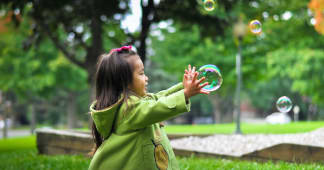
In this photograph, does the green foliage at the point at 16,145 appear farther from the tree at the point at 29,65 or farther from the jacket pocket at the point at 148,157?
the tree at the point at 29,65

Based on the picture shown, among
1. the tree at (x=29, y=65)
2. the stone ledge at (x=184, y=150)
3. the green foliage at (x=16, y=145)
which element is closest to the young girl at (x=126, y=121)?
the stone ledge at (x=184, y=150)

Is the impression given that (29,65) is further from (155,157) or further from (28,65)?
(155,157)

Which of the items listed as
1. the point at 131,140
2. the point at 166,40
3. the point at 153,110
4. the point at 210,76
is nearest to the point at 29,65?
the point at 166,40

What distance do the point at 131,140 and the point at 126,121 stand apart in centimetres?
14

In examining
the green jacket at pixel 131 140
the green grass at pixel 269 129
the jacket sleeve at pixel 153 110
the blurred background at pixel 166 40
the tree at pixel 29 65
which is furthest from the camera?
the tree at pixel 29 65

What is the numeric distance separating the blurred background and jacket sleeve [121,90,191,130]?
4.10 m

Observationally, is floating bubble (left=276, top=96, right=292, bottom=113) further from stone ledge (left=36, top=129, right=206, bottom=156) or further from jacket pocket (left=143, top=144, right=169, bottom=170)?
stone ledge (left=36, top=129, right=206, bottom=156)

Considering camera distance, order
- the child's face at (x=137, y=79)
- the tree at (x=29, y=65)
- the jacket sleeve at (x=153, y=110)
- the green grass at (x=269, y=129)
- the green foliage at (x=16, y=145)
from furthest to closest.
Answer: the tree at (x=29, y=65)
the green grass at (x=269, y=129)
the green foliage at (x=16, y=145)
the child's face at (x=137, y=79)
the jacket sleeve at (x=153, y=110)

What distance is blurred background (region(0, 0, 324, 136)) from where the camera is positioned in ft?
31.1

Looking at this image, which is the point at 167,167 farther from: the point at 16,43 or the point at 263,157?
the point at 16,43

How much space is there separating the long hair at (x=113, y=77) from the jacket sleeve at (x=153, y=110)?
0.12m

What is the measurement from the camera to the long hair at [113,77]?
2.42 metres

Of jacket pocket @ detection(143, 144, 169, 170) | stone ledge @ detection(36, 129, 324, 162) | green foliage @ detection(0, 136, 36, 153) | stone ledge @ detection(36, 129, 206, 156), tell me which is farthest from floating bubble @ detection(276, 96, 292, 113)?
green foliage @ detection(0, 136, 36, 153)

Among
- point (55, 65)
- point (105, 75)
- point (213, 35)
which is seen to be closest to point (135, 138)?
point (105, 75)
